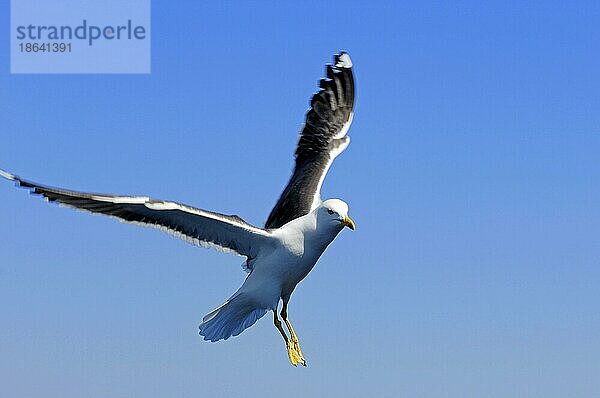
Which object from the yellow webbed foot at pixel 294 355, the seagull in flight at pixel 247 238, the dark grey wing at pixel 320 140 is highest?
the dark grey wing at pixel 320 140

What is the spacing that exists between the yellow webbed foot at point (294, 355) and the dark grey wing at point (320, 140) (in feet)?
7.11

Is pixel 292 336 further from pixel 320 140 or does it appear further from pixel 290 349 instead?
pixel 320 140

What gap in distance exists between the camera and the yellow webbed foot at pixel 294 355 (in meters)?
14.4

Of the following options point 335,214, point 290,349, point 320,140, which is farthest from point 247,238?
point 320,140

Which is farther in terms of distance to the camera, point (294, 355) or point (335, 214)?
point (294, 355)

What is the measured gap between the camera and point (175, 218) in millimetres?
13875

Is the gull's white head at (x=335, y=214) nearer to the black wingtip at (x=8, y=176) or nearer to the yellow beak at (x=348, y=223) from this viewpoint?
the yellow beak at (x=348, y=223)

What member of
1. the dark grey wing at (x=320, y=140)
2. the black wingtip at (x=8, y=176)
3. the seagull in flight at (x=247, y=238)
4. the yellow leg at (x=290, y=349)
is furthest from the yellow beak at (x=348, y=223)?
the black wingtip at (x=8, y=176)

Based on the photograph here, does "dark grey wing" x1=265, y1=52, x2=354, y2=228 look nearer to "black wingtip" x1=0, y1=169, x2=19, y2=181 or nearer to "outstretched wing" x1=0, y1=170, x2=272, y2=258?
"outstretched wing" x1=0, y1=170, x2=272, y2=258

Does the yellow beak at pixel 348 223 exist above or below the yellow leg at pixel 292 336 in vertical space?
above

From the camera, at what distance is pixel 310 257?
45.1 ft

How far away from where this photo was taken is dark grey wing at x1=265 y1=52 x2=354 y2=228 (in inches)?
641

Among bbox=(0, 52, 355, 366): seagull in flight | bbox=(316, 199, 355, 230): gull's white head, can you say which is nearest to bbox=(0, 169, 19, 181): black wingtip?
bbox=(0, 52, 355, 366): seagull in flight

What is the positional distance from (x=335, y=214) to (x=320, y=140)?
16.1ft
